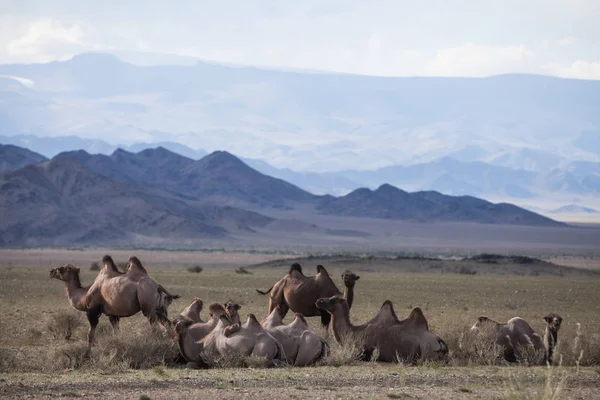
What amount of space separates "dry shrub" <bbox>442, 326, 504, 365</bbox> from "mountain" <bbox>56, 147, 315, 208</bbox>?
104 m

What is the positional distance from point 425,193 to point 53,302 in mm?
120964

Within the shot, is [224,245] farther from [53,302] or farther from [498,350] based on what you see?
[498,350]

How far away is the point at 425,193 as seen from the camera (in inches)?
5758

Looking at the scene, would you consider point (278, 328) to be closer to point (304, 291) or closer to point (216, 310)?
point (216, 310)

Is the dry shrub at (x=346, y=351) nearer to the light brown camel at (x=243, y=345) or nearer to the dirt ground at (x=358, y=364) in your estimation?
the dirt ground at (x=358, y=364)

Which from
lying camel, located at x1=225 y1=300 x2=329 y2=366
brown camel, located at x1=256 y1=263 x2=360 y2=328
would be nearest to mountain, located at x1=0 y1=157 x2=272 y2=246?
brown camel, located at x1=256 y1=263 x2=360 y2=328

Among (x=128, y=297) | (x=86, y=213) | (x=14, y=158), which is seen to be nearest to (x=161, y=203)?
(x=86, y=213)

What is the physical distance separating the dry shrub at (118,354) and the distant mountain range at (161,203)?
72388 millimetres

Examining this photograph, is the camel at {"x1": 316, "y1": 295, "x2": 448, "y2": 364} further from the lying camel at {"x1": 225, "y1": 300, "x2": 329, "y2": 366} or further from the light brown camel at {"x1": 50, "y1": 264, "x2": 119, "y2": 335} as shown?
the light brown camel at {"x1": 50, "y1": 264, "x2": 119, "y2": 335}

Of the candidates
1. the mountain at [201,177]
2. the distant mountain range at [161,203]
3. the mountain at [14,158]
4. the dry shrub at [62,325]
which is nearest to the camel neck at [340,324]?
the dry shrub at [62,325]

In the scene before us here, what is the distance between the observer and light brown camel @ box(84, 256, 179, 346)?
16922 millimetres

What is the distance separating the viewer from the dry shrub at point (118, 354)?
14.6 meters

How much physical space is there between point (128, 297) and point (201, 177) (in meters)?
118

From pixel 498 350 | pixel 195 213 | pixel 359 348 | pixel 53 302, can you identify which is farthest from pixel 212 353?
pixel 195 213
